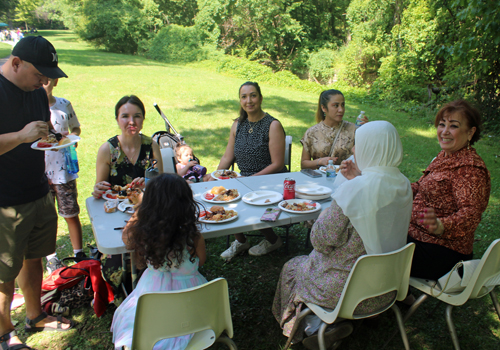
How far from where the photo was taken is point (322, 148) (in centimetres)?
405

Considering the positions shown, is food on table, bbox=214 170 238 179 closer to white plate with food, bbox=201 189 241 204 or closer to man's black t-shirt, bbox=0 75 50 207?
white plate with food, bbox=201 189 241 204

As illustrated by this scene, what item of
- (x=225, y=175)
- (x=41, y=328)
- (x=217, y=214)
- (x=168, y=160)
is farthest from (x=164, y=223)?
(x=168, y=160)

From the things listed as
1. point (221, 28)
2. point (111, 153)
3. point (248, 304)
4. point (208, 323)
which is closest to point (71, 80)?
point (111, 153)

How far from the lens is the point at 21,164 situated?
227cm

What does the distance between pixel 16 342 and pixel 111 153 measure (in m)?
1.52

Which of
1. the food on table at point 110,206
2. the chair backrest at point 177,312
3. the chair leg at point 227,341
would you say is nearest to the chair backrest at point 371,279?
the chair leg at point 227,341

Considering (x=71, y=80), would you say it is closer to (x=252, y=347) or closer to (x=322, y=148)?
(x=322, y=148)

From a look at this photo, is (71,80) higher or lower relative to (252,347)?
higher

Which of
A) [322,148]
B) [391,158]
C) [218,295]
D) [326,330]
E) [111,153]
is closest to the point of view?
[218,295]

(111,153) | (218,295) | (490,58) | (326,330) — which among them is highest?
(490,58)

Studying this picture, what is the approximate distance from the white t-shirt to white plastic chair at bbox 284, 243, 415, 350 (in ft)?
8.48

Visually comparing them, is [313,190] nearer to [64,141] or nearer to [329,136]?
[329,136]

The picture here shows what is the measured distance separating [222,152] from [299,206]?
4906 mm

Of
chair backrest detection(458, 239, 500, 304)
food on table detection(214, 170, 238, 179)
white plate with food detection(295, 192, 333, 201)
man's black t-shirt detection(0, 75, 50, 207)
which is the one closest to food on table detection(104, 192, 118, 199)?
man's black t-shirt detection(0, 75, 50, 207)
